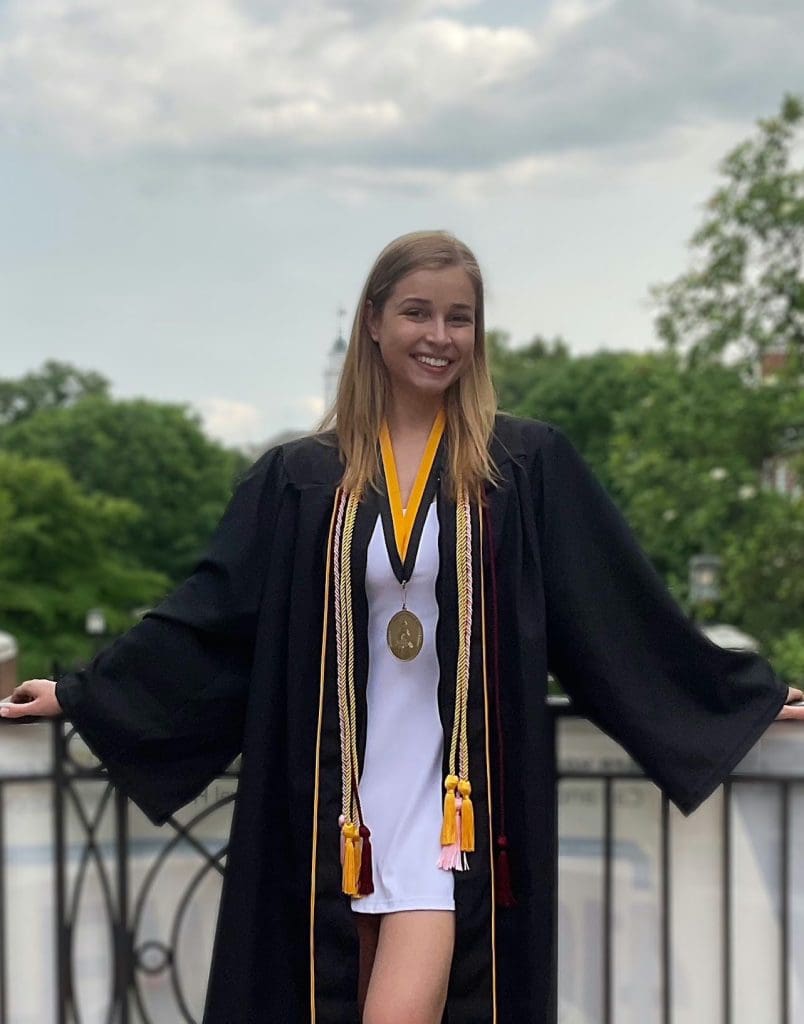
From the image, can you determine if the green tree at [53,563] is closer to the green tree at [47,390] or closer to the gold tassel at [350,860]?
the green tree at [47,390]

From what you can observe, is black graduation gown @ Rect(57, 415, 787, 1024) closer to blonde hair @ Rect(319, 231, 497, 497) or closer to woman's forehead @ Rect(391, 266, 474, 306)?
blonde hair @ Rect(319, 231, 497, 497)

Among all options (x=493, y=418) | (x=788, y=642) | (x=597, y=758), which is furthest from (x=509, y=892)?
(x=788, y=642)

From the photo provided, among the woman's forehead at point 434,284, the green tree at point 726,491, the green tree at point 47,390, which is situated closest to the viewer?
the woman's forehead at point 434,284

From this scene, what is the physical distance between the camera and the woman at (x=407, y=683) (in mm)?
2852

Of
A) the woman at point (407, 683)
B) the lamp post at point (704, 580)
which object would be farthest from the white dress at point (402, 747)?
the lamp post at point (704, 580)


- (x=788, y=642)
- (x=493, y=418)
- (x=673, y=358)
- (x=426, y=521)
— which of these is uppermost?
(x=673, y=358)

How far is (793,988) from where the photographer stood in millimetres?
3309

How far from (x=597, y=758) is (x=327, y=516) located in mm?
893

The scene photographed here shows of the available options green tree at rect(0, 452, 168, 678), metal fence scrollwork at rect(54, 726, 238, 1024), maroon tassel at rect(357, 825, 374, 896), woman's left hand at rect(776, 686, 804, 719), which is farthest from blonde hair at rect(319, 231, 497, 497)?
green tree at rect(0, 452, 168, 678)

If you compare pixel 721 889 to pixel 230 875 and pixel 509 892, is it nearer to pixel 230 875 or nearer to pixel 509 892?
pixel 509 892

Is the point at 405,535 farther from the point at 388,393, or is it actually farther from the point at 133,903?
the point at 133,903

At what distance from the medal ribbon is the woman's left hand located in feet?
2.94

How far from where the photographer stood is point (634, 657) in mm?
3020

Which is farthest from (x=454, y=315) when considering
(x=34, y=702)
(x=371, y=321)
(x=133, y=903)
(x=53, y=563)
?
(x=53, y=563)
